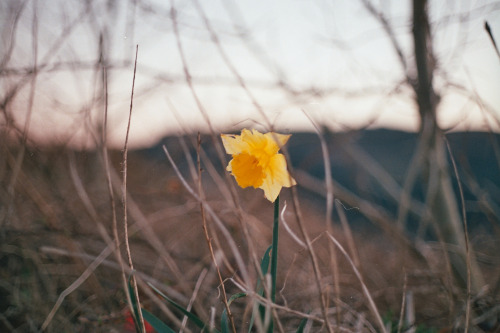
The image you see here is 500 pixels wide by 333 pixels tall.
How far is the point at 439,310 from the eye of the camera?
167 centimetres

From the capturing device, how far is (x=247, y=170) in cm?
74

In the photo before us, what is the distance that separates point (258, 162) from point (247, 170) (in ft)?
0.08

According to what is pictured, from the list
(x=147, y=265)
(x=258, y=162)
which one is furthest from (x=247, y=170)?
(x=147, y=265)

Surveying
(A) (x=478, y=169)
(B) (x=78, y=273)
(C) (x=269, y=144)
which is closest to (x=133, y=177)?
(B) (x=78, y=273)

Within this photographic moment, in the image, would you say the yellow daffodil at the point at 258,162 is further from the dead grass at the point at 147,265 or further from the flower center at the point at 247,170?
the dead grass at the point at 147,265

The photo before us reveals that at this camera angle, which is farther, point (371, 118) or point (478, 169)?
point (478, 169)

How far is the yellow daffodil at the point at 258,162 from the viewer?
2.34 ft

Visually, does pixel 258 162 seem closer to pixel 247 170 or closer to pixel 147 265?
pixel 247 170

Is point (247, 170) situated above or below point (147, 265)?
above

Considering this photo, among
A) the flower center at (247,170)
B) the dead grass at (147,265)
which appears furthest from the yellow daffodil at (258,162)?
the dead grass at (147,265)

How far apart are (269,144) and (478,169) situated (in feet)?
11.0

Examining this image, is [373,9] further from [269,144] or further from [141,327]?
[141,327]

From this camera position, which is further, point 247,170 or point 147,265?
point 147,265

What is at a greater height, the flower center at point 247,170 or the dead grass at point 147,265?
the flower center at point 247,170
